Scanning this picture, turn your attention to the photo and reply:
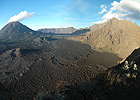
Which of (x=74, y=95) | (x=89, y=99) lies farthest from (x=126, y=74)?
(x=74, y=95)

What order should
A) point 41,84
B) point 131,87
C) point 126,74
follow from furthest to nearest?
point 41,84, point 126,74, point 131,87

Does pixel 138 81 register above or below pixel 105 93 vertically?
above

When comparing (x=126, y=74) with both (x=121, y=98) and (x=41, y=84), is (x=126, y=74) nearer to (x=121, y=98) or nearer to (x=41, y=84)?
(x=121, y=98)

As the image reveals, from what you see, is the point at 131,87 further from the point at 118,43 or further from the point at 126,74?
the point at 118,43

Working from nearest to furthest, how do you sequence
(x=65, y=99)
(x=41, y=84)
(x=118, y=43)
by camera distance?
(x=65, y=99) → (x=41, y=84) → (x=118, y=43)

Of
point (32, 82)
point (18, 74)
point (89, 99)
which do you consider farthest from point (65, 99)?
point (18, 74)

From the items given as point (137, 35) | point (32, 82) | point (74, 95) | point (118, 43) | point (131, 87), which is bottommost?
point (32, 82)

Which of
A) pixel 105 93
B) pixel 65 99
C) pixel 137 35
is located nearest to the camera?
pixel 65 99

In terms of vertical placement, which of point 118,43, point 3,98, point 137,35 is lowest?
point 3,98

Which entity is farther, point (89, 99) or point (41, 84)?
point (41, 84)
